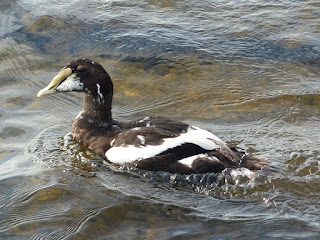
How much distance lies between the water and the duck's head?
65 cm

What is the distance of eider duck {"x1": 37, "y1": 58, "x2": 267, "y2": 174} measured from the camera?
5.59m

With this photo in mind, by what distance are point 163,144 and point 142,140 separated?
0.23 metres

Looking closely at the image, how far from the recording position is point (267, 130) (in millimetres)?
6559

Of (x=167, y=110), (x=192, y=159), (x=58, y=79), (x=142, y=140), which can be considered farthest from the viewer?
(x=167, y=110)

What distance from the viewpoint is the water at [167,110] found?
496 centimetres

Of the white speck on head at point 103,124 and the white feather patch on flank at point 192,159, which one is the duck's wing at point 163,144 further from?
the white speck on head at point 103,124

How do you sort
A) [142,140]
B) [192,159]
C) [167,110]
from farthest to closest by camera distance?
[167,110], [142,140], [192,159]

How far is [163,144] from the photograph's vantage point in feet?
18.5

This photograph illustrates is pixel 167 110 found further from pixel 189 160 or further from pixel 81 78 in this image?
pixel 189 160

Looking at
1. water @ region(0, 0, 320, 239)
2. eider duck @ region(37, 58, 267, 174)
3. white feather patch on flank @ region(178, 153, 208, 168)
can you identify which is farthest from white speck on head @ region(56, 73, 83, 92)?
white feather patch on flank @ region(178, 153, 208, 168)

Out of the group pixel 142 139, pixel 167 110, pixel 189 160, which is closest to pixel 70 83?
pixel 142 139

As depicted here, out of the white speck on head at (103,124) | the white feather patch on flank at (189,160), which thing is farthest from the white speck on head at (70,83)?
the white feather patch on flank at (189,160)

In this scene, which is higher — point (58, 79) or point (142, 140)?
point (58, 79)

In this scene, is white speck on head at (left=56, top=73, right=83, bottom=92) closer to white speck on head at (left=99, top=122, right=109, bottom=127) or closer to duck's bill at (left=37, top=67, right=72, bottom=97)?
duck's bill at (left=37, top=67, right=72, bottom=97)
